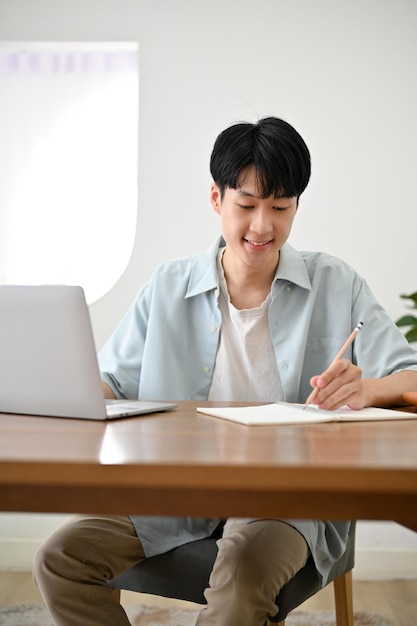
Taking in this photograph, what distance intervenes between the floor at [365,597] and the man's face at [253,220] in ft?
4.75

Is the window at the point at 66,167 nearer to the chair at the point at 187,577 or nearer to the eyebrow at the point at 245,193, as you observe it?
the eyebrow at the point at 245,193

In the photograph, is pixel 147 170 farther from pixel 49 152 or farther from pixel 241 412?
pixel 241 412

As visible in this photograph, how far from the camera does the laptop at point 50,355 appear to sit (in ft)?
4.15

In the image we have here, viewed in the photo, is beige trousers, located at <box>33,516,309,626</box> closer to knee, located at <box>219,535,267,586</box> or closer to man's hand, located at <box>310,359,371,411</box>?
knee, located at <box>219,535,267,586</box>

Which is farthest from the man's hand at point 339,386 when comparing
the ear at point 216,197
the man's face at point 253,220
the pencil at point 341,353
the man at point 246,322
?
the ear at point 216,197

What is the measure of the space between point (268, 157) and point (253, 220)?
146 millimetres

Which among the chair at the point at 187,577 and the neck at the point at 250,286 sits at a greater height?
the neck at the point at 250,286

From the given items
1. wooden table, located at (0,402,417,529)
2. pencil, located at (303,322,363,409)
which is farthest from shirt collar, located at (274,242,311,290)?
wooden table, located at (0,402,417,529)

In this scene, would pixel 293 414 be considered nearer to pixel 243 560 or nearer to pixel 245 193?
pixel 243 560

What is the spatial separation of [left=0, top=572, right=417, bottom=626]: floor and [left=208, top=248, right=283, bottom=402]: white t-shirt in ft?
3.99

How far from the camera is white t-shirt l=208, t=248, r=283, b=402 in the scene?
1832 millimetres

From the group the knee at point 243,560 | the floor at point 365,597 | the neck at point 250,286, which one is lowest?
the floor at point 365,597

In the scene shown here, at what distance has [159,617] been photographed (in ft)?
8.79

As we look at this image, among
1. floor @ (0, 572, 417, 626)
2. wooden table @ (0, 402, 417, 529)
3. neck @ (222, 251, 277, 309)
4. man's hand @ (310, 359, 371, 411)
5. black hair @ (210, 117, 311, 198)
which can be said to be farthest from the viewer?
floor @ (0, 572, 417, 626)
